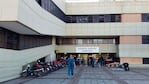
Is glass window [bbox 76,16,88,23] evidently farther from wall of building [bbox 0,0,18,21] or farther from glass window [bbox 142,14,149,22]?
wall of building [bbox 0,0,18,21]

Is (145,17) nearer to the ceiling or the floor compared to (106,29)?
nearer to the ceiling

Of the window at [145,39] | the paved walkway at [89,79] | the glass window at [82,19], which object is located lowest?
the paved walkway at [89,79]

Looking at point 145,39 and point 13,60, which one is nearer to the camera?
point 13,60

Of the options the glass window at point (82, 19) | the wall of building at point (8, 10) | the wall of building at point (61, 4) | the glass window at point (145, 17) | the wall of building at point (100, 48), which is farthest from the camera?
the wall of building at point (100, 48)

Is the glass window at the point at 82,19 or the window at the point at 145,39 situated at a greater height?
the glass window at the point at 82,19

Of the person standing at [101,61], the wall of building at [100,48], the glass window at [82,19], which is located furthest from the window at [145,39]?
the glass window at [82,19]

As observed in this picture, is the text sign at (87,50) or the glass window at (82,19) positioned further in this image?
the text sign at (87,50)

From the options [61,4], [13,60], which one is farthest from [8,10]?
[61,4]

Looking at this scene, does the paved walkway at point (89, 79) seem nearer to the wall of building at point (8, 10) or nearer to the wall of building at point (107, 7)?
the wall of building at point (8, 10)

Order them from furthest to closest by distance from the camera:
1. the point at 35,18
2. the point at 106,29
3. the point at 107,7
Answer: the point at 107,7
the point at 106,29
the point at 35,18

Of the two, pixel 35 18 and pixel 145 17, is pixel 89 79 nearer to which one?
pixel 35 18

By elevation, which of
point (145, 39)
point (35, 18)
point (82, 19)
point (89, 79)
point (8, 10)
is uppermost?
point (82, 19)

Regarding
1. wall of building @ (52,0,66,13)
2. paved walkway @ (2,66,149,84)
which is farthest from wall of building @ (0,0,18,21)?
wall of building @ (52,0,66,13)

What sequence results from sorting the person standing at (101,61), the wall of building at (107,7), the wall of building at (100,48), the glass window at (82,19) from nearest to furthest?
the wall of building at (107,7) → the person standing at (101,61) → the glass window at (82,19) → the wall of building at (100,48)
